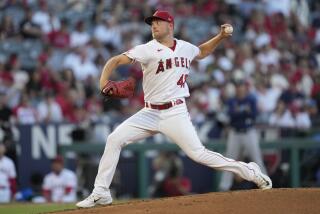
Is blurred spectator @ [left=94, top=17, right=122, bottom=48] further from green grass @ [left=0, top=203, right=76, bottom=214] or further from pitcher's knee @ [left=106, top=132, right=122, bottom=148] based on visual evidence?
pitcher's knee @ [left=106, top=132, right=122, bottom=148]

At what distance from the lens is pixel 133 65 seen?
18.0m

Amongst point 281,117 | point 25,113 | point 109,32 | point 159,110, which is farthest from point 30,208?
point 109,32

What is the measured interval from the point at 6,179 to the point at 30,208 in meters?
2.62

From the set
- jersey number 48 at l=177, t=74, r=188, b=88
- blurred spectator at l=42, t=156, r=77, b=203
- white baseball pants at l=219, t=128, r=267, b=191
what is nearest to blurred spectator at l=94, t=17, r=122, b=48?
white baseball pants at l=219, t=128, r=267, b=191

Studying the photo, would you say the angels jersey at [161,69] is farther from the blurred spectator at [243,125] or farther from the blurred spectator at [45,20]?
the blurred spectator at [45,20]

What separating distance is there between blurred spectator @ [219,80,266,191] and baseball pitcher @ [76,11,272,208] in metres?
6.27

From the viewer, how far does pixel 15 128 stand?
15258 millimetres

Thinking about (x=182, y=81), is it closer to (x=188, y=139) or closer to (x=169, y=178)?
(x=188, y=139)

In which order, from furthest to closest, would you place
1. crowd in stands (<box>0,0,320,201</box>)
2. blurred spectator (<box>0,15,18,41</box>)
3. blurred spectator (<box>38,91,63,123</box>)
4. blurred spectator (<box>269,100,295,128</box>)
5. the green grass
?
blurred spectator (<box>269,100,295,128</box>) < blurred spectator (<box>0,15,18,41</box>) < crowd in stands (<box>0,0,320,201</box>) < blurred spectator (<box>38,91,63,123</box>) < the green grass

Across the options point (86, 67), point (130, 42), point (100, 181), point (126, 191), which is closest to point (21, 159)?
point (126, 191)

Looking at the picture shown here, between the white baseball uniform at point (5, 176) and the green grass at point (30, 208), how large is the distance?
158 cm

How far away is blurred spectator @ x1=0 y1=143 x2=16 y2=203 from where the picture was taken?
14016 mm

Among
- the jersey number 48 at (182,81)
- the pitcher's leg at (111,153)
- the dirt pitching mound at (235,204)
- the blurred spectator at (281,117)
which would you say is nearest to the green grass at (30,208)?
the pitcher's leg at (111,153)

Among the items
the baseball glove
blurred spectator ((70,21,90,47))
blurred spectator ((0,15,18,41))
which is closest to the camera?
the baseball glove
